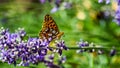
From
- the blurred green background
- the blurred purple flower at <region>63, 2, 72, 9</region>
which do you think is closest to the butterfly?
the blurred green background

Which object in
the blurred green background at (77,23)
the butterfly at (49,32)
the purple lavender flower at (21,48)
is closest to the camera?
the purple lavender flower at (21,48)

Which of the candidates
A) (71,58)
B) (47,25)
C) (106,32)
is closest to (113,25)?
(106,32)

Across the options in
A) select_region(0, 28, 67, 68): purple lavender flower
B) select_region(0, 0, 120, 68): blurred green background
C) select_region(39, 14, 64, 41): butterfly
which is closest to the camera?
select_region(0, 28, 67, 68): purple lavender flower

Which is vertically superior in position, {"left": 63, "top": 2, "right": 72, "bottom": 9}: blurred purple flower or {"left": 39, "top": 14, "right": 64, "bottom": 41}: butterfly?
{"left": 63, "top": 2, "right": 72, "bottom": 9}: blurred purple flower

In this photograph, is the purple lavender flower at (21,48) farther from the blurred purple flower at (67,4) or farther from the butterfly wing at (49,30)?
the blurred purple flower at (67,4)

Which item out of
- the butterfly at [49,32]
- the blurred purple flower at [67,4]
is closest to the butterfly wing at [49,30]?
the butterfly at [49,32]

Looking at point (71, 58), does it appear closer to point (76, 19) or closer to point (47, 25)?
point (76, 19)

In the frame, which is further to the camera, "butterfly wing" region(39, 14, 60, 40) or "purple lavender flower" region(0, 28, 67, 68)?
"butterfly wing" region(39, 14, 60, 40)

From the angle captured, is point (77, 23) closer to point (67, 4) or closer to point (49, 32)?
point (67, 4)

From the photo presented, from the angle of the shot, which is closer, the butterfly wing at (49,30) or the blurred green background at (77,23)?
the butterfly wing at (49,30)

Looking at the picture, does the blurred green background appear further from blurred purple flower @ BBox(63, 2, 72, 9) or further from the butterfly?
the butterfly

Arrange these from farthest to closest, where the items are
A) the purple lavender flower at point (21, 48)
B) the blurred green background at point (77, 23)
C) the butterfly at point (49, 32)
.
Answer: the blurred green background at point (77, 23)
the butterfly at point (49, 32)
the purple lavender flower at point (21, 48)

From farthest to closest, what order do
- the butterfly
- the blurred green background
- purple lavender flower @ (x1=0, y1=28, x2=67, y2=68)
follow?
the blurred green background → the butterfly → purple lavender flower @ (x1=0, y1=28, x2=67, y2=68)
